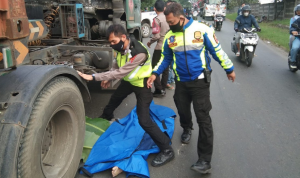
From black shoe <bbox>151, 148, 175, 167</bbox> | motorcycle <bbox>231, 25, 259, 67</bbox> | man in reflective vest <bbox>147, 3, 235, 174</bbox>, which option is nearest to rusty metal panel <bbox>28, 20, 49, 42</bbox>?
man in reflective vest <bbox>147, 3, 235, 174</bbox>

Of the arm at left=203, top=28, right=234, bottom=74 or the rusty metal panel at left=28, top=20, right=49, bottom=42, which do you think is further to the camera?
the arm at left=203, top=28, right=234, bottom=74

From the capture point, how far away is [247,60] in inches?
320

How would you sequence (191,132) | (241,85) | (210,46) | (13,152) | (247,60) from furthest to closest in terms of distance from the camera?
(247,60) < (241,85) < (191,132) < (210,46) < (13,152)

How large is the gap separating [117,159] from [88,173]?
1.16 feet

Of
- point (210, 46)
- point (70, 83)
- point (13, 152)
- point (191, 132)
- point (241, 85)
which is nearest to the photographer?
point (13, 152)

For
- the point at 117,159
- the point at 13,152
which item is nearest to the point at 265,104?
the point at 117,159

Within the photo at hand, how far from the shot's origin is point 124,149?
10.9ft

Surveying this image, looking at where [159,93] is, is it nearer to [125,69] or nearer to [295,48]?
[125,69]

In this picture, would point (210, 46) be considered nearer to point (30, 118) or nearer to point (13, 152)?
point (30, 118)

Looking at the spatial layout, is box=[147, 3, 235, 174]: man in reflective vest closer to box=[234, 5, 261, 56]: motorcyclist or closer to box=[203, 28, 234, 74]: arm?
box=[203, 28, 234, 74]: arm

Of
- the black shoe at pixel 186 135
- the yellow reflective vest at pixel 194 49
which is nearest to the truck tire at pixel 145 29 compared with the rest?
the black shoe at pixel 186 135

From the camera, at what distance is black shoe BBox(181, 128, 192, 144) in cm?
381

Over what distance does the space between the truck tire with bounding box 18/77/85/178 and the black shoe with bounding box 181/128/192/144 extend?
144 cm

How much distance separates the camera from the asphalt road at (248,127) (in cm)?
323
